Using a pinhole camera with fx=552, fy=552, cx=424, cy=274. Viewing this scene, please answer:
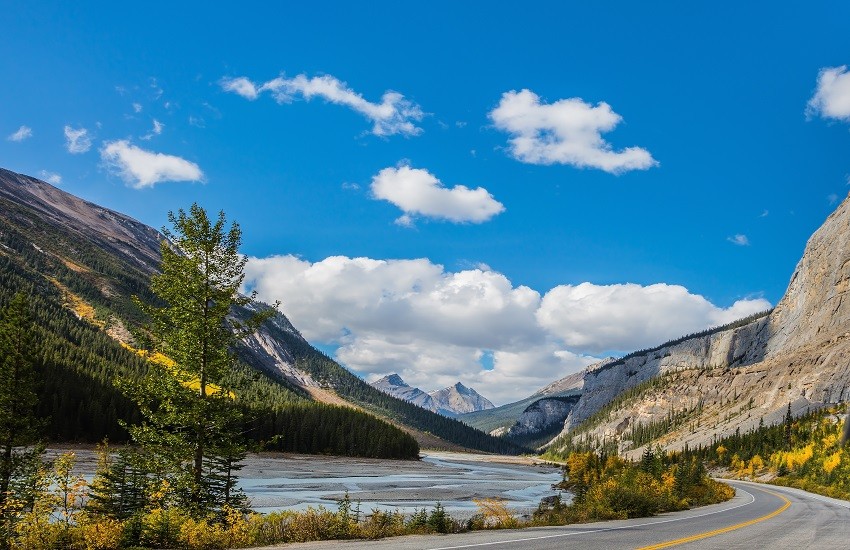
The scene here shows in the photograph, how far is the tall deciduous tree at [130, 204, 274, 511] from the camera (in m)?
20.0

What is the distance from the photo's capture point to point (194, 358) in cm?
2125

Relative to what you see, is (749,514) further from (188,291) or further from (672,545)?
(188,291)

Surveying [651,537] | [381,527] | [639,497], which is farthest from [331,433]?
[651,537]

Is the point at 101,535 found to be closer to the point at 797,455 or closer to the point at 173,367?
the point at 173,367

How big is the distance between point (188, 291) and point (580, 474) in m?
68.3

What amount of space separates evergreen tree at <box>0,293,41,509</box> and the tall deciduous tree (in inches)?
280

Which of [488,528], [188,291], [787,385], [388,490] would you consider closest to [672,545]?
[488,528]

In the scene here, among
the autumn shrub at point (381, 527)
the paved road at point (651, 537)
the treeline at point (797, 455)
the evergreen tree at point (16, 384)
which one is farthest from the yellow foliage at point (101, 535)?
the treeline at point (797, 455)

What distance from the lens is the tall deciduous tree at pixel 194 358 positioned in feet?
65.6

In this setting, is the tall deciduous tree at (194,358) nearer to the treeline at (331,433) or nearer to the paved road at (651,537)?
the paved road at (651,537)

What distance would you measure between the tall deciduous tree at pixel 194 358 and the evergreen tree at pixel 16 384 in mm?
7107

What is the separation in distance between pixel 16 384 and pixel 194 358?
951 cm

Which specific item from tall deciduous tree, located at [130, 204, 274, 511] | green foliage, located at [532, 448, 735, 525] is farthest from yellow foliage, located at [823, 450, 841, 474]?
tall deciduous tree, located at [130, 204, 274, 511]

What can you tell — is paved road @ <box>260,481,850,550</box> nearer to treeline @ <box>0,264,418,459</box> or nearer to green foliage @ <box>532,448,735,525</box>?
green foliage @ <box>532,448,735,525</box>
